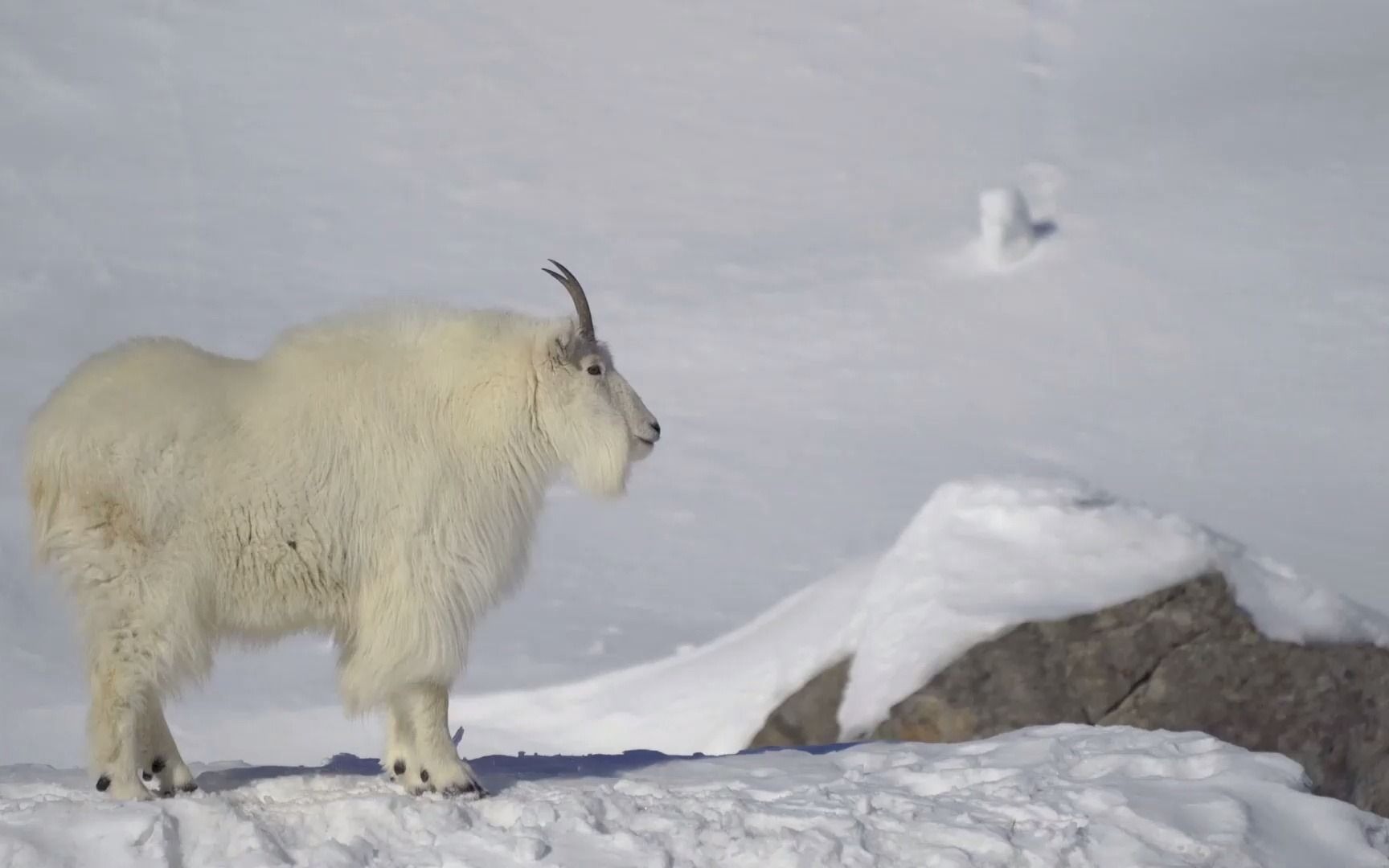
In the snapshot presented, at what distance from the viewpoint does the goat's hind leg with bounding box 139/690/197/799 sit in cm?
509

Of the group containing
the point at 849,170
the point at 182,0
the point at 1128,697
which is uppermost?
the point at 182,0

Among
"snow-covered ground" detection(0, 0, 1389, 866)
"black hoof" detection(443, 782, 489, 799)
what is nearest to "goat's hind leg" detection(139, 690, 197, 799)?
"snow-covered ground" detection(0, 0, 1389, 866)

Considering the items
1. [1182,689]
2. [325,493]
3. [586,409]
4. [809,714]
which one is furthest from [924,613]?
[325,493]

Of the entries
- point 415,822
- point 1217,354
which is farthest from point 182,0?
point 415,822

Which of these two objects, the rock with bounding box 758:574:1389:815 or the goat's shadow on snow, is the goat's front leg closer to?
the goat's shadow on snow

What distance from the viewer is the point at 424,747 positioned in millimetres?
5297

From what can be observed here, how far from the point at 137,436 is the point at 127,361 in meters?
0.34

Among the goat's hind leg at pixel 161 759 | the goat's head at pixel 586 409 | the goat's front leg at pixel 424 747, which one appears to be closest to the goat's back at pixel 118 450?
the goat's hind leg at pixel 161 759

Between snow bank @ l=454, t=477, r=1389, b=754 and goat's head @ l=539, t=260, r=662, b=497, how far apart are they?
2668mm

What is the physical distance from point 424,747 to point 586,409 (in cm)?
126

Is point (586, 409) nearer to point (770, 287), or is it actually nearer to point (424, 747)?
point (424, 747)

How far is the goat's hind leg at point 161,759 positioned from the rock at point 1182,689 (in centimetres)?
360

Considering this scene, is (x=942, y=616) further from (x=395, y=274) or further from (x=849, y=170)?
(x=849, y=170)

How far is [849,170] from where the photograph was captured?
63.9 ft
